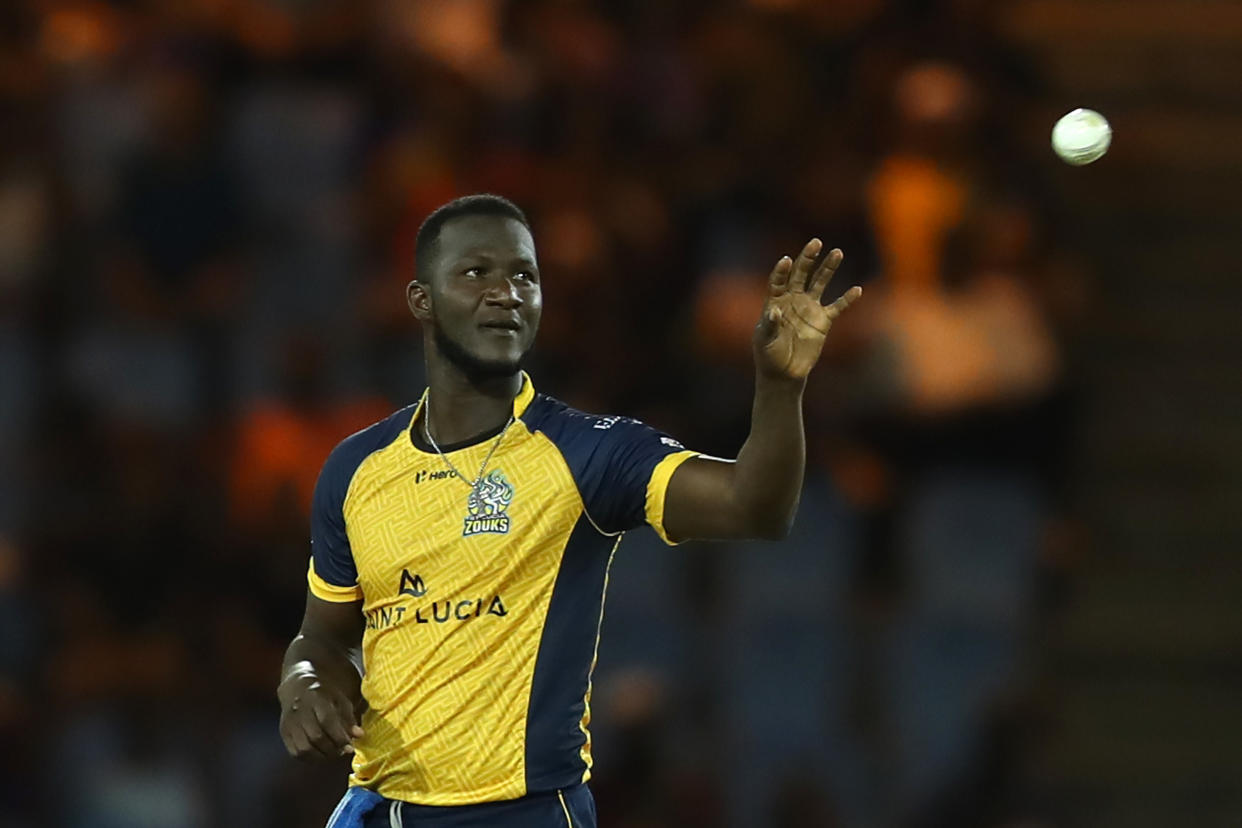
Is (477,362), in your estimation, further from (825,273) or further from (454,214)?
(825,273)

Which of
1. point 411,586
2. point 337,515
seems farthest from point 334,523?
point 411,586

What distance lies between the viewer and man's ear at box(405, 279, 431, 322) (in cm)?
467

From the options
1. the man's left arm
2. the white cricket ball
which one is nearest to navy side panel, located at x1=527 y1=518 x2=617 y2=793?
the man's left arm

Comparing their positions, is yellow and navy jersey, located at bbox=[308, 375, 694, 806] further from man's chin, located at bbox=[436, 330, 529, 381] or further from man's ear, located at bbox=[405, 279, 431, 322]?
man's ear, located at bbox=[405, 279, 431, 322]

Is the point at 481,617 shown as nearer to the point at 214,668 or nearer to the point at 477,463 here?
the point at 477,463

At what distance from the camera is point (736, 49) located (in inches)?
414

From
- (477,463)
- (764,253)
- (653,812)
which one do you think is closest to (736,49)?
(764,253)

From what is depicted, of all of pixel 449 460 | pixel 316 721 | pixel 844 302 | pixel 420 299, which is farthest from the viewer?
pixel 420 299

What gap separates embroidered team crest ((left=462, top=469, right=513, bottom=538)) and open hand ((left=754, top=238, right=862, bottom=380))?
0.74 meters

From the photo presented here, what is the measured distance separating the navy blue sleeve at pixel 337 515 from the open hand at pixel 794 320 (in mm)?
1133

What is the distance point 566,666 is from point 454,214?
3.46ft

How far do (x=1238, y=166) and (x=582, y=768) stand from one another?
8.04 meters

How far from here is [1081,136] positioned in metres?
6.06

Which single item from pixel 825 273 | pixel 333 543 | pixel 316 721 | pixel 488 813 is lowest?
pixel 488 813
